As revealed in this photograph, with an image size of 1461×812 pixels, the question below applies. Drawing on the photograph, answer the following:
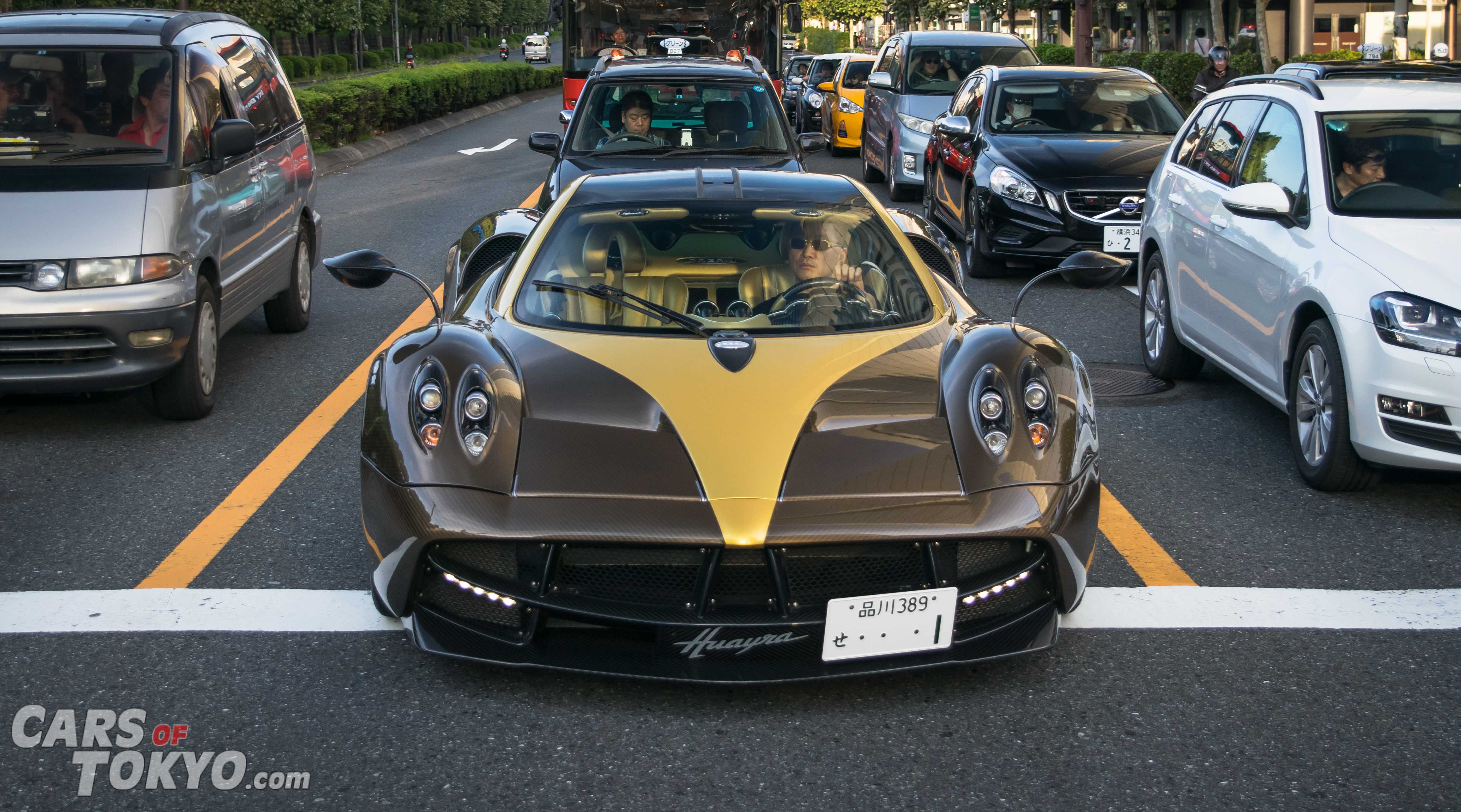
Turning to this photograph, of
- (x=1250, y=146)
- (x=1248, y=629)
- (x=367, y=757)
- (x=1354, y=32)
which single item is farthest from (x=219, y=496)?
(x=1354, y=32)

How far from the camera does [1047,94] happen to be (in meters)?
11.6

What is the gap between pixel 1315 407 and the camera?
554 cm

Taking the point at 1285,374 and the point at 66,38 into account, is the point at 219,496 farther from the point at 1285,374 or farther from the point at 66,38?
the point at 1285,374

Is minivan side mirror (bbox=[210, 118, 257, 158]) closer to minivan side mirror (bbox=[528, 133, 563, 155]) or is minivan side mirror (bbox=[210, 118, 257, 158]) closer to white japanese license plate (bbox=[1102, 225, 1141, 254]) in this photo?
minivan side mirror (bbox=[528, 133, 563, 155])

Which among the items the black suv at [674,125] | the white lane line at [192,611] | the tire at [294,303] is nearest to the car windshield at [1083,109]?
the black suv at [674,125]

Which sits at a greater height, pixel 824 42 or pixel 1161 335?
pixel 824 42

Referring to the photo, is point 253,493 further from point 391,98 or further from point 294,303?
point 391,98

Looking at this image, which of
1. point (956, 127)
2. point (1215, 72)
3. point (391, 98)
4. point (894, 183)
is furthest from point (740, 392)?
point (391, 98)

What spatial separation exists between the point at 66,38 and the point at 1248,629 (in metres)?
6.19

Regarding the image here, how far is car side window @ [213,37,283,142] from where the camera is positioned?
7.86 meters

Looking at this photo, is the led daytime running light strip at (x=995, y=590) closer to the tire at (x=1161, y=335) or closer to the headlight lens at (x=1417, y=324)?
the headlight lens at (x=1417, y=324)

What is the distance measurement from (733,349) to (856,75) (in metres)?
18.4

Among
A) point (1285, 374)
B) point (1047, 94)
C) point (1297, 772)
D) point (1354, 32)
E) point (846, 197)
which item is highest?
point (1354, 32)

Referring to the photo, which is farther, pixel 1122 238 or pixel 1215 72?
pixel 1215 72
